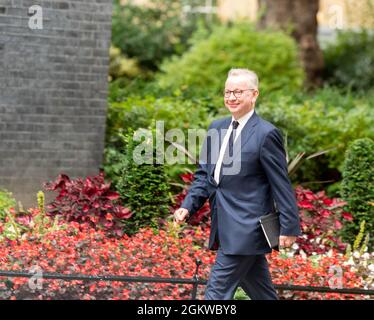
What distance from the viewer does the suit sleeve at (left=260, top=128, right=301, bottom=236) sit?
5547mm

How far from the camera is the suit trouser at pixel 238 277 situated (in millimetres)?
5664

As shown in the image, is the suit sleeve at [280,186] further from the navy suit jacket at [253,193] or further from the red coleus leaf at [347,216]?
the red coleus leaf at [347,216]

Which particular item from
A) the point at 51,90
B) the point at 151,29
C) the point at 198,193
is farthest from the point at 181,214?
the point at 151,29

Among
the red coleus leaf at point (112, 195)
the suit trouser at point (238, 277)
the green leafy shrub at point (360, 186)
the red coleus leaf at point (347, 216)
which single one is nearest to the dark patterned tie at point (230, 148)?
the suit trouser at point (238, 277)

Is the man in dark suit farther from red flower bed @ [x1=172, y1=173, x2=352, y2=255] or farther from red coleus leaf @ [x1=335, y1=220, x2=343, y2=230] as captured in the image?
red coleus leaf @ [x1=335, y1=220, x2=343, y2=230]

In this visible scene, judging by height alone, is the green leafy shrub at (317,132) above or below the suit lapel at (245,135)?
below

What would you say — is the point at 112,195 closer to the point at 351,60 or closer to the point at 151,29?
the point at 151,29

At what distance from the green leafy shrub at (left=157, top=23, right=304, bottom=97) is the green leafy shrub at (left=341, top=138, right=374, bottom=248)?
4988mm

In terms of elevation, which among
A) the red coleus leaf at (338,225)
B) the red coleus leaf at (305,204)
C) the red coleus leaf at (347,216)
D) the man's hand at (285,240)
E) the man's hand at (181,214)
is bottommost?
the red coleus leaf at (338,225)

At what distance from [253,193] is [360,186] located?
2.96 meters

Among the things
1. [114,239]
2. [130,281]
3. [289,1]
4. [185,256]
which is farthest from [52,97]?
[289,1]

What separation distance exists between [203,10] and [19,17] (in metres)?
13.8

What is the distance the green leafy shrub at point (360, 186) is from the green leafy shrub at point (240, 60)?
196 inches

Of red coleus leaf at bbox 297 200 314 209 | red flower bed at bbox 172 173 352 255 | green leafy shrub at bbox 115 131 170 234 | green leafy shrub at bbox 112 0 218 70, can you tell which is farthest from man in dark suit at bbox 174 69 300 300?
green leafy shrub at bbox 112 0 218 70
